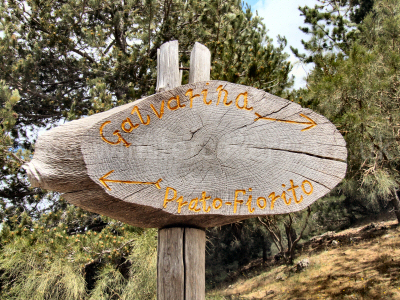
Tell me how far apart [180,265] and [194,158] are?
1.60 ft

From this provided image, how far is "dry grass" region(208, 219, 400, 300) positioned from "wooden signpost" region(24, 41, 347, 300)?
4.27 meters

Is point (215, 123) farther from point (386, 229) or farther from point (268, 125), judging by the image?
point (386, 229)

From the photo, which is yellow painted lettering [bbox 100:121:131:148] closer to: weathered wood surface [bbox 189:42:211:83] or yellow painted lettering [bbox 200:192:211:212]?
yellow painted lettering [bbox 200:192:211:212]

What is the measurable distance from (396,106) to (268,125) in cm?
Result: 377

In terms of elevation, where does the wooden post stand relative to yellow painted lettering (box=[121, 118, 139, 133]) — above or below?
below

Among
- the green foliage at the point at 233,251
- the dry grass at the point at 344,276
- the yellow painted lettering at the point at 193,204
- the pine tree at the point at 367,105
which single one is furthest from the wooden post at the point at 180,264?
the green foliage at the point at 233,251

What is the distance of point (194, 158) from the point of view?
1.38 m

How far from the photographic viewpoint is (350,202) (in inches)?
434

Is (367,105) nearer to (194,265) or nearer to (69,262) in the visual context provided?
(194,265)

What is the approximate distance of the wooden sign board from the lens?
1.26m

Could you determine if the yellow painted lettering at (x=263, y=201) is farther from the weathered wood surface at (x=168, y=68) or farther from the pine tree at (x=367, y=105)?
the pine tree at (x=367, y=105)

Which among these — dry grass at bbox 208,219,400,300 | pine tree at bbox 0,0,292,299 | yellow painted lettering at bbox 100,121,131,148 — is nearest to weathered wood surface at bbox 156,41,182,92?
yellow painted lettering at bbox 100,121,131,148

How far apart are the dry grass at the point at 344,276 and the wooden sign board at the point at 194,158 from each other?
4379 mm

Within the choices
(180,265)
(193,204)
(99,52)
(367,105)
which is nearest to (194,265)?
(180,265)
